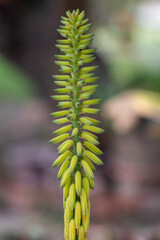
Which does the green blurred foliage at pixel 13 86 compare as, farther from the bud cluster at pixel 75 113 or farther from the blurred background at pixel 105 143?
the bud cluster at pixel 75 113

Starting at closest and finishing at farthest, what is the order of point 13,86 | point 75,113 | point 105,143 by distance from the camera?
point 75,113
point 105,143
point 13,86

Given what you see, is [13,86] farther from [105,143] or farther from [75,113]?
[75,113]

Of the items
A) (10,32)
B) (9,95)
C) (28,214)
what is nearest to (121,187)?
(28,214)

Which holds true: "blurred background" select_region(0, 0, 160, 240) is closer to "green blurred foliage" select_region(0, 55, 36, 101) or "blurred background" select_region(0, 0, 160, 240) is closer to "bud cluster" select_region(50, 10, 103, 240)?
"bud cluster" select_region(50, 10, 103, 240)

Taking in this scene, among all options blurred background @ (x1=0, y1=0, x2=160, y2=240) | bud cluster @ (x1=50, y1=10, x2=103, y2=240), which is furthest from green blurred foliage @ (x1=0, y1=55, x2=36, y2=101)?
bud cluster @ (x1=50, y1=10, x2=103, y2=240)

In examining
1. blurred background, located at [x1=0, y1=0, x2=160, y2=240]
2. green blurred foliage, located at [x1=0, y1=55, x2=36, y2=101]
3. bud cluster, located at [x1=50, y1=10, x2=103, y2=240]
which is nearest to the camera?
bud cluster, located at [x1=50, y1=10, x2=103, y2=240]

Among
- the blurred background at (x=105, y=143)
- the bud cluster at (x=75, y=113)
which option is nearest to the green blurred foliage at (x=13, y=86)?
the blurred background at (x=105, y=143)

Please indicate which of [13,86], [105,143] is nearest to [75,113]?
[105,143]
